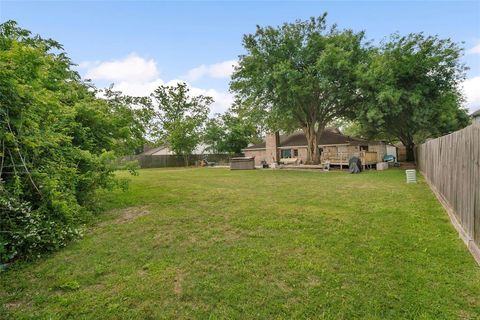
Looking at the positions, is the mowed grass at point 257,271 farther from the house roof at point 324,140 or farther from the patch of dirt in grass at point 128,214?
the house roof at point 324,140

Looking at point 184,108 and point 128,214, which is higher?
point 184,108

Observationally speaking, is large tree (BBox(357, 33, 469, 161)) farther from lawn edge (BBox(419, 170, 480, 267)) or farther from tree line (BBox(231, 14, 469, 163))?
lawn edge (BBox(419, 170, 480, 267))

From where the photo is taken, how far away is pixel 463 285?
242 centimetres

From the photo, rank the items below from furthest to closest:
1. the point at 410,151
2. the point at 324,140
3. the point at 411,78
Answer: the point at 324,140 < the point at 410,151 < the point at 411,78

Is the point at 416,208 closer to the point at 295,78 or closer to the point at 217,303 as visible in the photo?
the point at 217,303

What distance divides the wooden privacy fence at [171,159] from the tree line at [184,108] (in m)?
1.25

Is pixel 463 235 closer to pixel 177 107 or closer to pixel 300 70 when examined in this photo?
pixel 300 70

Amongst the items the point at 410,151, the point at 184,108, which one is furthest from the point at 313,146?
the point at 184,108

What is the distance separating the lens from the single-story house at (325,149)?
18742mm

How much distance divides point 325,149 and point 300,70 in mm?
8085

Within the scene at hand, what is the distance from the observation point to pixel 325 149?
21.9m

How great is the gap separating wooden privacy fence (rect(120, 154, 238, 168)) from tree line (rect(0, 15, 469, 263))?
1.25m

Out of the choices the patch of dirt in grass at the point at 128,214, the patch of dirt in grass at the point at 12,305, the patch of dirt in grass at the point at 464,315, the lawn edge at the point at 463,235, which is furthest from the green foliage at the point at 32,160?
the lawn edge at the point at 463,235

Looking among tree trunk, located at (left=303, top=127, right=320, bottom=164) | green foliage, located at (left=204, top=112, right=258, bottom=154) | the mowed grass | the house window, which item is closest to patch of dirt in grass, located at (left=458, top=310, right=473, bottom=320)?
the mowed grass
